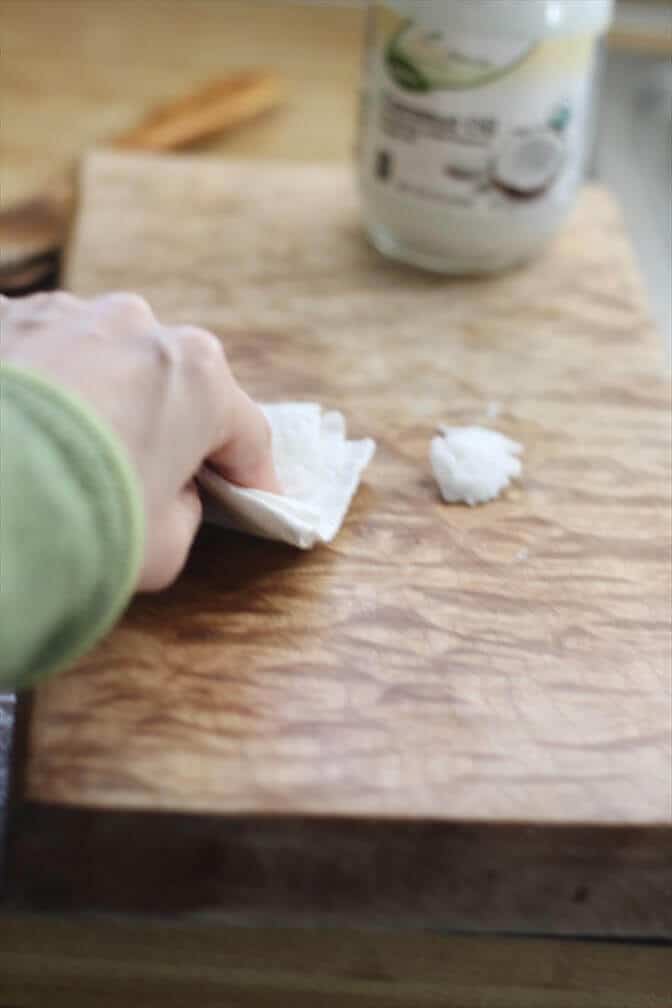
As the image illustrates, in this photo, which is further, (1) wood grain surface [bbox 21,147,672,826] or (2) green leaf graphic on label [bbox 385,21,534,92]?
(2) green leaf graphic on label [bbox 385,21,534,92]

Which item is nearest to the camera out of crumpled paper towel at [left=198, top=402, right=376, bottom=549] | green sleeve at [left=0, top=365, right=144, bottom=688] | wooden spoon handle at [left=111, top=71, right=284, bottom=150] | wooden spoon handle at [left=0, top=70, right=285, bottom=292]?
green sleeve at [left=0, top=365, right=144, bottom=688]

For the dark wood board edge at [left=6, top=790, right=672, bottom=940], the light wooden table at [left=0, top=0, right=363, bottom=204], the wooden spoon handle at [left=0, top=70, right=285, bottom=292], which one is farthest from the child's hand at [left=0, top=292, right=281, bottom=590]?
the light wooden table at [left=0, top=0, right=363, bottom=204]

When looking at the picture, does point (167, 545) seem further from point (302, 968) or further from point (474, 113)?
point (474, 113)

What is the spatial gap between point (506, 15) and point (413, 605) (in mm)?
368

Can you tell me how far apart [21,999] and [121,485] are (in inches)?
9.5

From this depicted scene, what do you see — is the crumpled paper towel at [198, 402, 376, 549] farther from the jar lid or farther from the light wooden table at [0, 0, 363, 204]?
the light wooden table at [0, 0, 363, 204]

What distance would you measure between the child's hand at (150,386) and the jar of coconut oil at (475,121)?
0.30 metres

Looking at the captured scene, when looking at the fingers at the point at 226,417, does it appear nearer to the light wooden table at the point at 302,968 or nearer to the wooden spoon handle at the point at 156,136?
the light wooden table at the point at 302,968

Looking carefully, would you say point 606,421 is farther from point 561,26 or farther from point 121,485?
point 121,485

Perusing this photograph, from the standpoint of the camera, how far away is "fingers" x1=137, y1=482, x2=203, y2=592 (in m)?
0.47

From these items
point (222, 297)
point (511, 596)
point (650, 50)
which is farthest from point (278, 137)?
point (511, 596)

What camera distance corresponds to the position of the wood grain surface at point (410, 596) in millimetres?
452

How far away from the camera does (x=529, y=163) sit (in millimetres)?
729

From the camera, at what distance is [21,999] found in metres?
0.49
